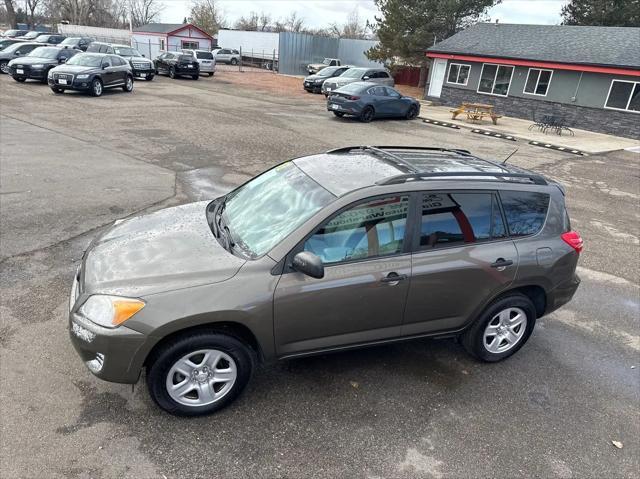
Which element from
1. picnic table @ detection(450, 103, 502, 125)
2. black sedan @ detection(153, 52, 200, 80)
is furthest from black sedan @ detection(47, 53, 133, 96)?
picnic table @ detection(450, 103, 502, 125)

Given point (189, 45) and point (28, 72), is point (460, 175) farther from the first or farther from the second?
point (189, 45)

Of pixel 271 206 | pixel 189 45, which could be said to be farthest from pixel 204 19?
pixel 271 206

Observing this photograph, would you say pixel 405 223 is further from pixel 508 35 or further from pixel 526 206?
pixel 508 35

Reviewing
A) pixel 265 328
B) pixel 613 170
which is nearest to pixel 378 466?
pixel 265 328

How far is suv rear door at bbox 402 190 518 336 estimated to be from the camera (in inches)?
137

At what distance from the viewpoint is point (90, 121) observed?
44.9 feet

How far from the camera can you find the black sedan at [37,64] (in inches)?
789

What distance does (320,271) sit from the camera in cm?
299

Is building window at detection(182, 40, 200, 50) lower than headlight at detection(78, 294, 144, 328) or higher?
higher

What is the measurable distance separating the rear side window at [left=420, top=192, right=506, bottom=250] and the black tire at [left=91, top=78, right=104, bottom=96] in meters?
18.7

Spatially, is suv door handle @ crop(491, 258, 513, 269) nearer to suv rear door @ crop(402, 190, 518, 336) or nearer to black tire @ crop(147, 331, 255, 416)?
suv rear door @ crop(402, 190, 518, 336)

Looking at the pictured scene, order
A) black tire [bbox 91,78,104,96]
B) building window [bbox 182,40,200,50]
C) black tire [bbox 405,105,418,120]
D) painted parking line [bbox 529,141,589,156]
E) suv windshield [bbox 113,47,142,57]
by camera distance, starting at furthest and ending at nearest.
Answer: building window [bbox 182,40,200,50] < suv windshield [bbox 113,47,142,57] < black tire [bbox 405,105,418,120] < black tire [bbox 91,78,104,96] < painted parking line [bbox 529,141,589,156]

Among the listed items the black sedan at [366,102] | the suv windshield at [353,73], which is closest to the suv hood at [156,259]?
the black sedan at [366,102]

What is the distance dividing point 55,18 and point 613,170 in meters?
93.5
